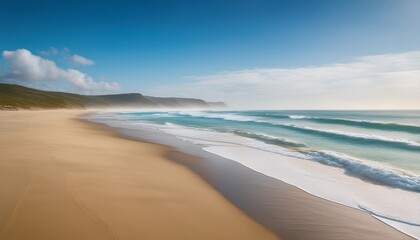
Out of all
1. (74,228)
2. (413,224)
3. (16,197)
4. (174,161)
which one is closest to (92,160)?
→ (174,161)

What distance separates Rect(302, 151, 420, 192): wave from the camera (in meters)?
8.12

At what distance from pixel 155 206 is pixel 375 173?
26.7 ft

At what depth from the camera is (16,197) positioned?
515cm

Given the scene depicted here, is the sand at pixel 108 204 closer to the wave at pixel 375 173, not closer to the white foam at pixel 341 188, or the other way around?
the white foam at pixel 341 188

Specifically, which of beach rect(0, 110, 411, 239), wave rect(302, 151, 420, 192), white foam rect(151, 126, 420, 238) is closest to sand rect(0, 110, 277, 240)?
beach rect(0, 110, 411, 239)

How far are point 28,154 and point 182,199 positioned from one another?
6.59 m

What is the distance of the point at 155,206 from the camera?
5.38 metres

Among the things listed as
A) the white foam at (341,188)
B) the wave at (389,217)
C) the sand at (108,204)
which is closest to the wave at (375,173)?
the white foam at (341,188)

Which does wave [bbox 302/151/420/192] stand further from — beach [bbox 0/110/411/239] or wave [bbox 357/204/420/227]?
beach [bbox 0/110/411/239]

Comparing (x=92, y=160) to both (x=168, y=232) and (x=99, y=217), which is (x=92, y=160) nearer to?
(x=99, y=217)

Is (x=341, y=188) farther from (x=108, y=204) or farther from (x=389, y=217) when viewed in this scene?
(x=108, y=204)

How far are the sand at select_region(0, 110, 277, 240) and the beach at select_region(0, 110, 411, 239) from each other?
2 cm

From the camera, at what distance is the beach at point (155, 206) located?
14.2 feet

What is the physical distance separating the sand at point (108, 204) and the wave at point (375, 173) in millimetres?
5915
